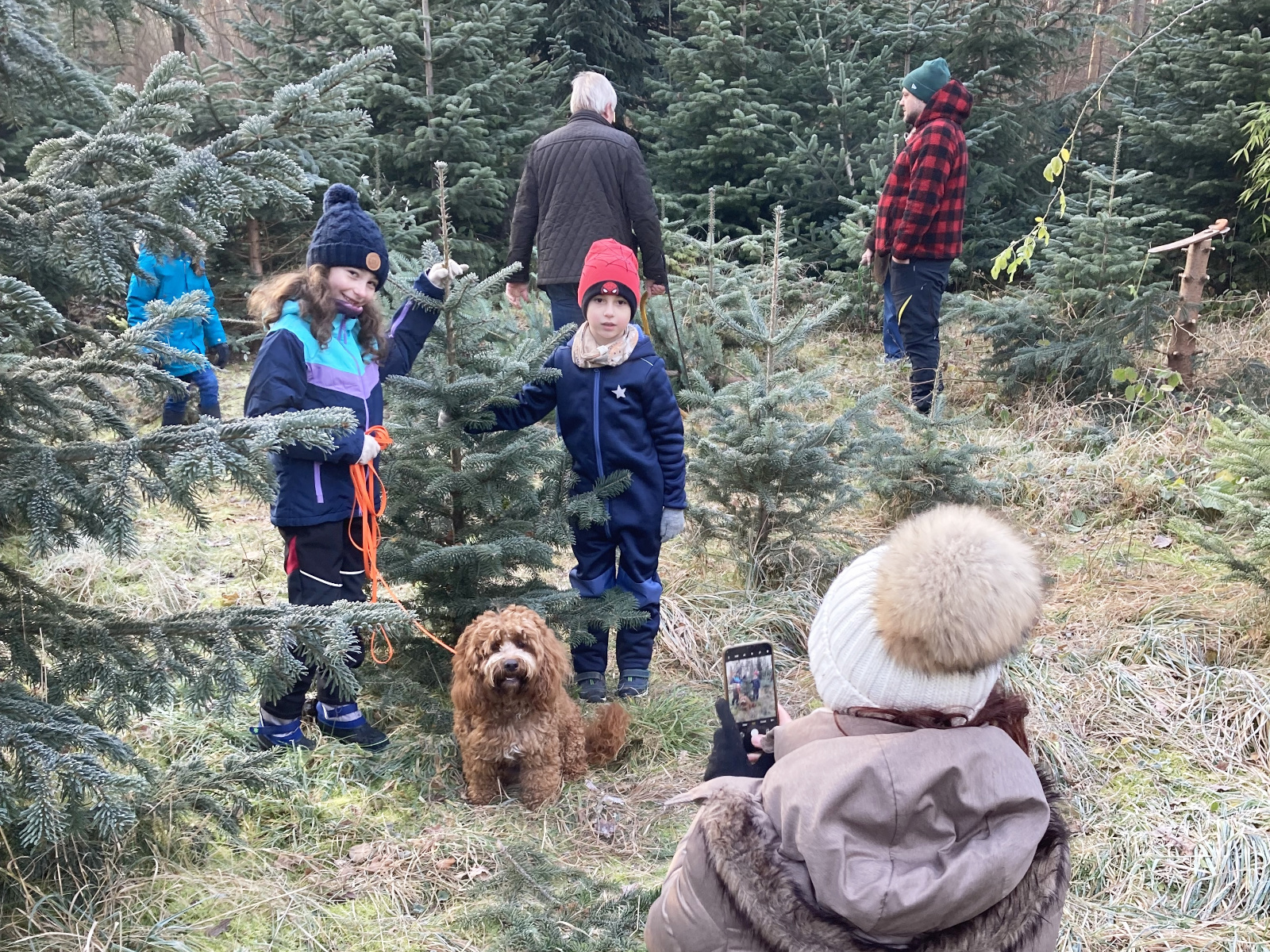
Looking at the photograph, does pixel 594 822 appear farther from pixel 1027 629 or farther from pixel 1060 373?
pixel 1060 373

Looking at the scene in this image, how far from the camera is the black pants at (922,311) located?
7730 mm

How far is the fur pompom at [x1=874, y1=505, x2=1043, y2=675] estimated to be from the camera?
1651 mm

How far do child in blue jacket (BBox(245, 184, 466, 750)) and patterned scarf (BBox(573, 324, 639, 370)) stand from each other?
2.29ft

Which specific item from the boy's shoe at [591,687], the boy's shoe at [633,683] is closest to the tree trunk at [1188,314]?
the boy's shoe at [633,683]

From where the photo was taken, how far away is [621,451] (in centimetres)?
443

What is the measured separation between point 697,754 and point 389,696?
4.74 feet

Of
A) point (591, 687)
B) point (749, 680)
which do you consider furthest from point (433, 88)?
point (749, 680)

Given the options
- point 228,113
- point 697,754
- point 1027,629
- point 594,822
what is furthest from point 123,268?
point 228,113

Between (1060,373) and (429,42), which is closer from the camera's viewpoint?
(1060,373)

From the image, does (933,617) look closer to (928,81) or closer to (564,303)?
(564,303)

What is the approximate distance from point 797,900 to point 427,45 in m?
11.1

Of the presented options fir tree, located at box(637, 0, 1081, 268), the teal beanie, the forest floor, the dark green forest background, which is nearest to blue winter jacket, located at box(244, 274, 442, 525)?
the forest floor

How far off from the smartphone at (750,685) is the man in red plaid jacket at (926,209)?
518 centimetres

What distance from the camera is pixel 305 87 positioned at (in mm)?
2357
